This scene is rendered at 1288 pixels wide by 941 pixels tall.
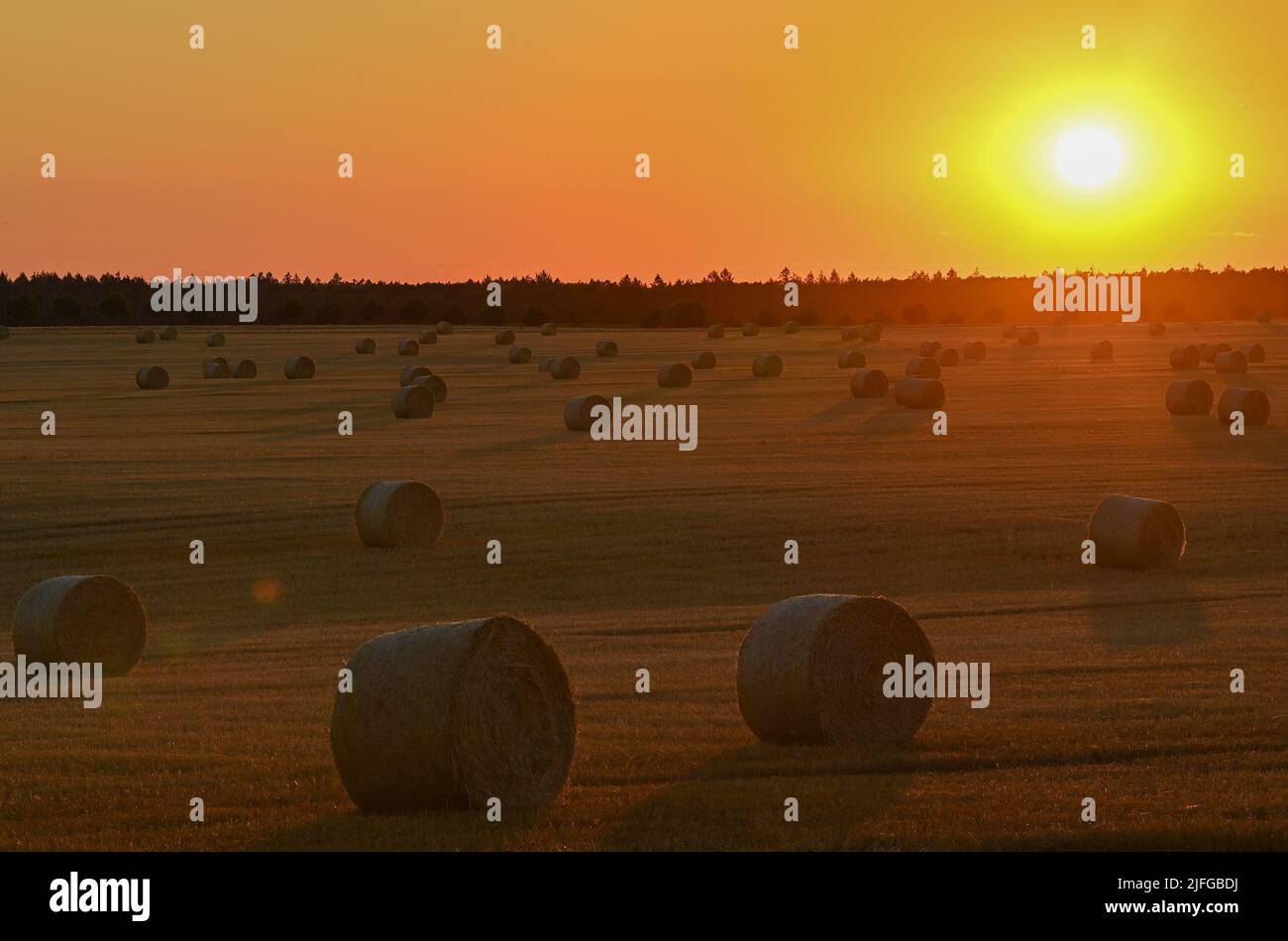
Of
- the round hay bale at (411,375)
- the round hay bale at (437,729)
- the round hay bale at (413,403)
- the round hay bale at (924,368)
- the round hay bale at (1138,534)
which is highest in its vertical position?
the round hay bale at (924,368)

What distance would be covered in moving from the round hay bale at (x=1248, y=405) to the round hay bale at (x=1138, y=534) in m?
21.8

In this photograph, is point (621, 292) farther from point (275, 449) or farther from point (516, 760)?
point (516, 760)

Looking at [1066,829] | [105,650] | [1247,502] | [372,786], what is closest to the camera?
[1066,829]

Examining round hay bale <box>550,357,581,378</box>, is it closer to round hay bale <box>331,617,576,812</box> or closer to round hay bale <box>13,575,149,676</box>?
round hay bale <box>13,575,149,676</box>

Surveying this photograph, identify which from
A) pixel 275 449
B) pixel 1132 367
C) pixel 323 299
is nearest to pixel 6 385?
pixel 275 449

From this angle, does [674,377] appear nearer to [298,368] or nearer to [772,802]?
[298,368]

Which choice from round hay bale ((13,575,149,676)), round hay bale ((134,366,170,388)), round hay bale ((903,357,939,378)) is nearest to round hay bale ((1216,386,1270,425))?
round hay bale ((903,357,939,378))

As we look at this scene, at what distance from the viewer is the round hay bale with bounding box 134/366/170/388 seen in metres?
63.4

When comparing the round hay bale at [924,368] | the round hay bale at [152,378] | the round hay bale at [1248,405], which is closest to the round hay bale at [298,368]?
the round hay bale at [152,378]

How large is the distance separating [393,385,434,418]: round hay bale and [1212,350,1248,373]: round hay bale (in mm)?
30730

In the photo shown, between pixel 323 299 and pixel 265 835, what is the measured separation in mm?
128389

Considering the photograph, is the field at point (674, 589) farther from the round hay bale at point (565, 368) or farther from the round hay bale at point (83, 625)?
the round hay bale at point (565, 368)

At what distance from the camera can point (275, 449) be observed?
44438 mm

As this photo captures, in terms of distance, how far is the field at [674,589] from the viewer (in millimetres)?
12648
